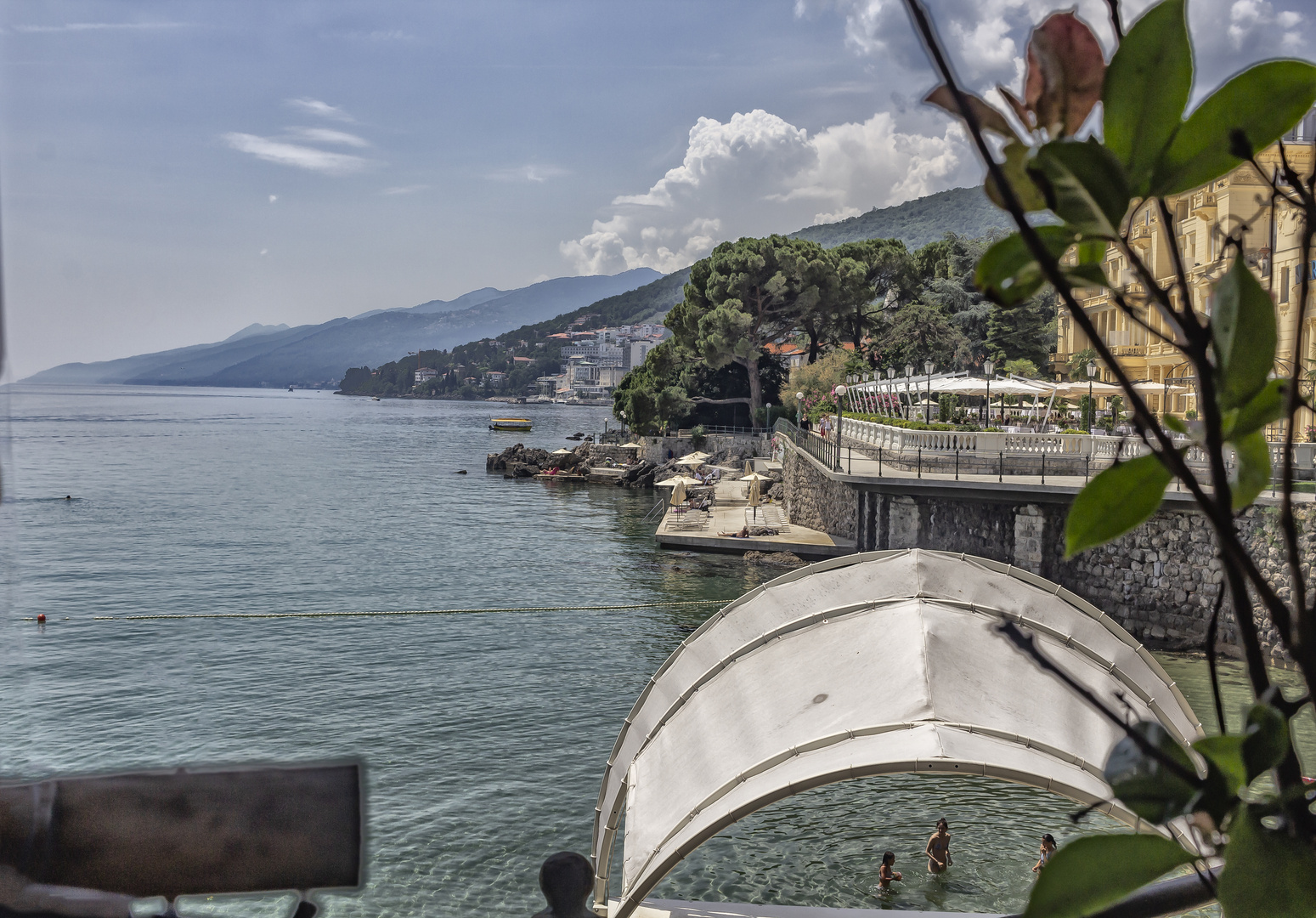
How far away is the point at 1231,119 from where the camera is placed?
548 millimetres

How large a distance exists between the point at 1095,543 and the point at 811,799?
11.9 m

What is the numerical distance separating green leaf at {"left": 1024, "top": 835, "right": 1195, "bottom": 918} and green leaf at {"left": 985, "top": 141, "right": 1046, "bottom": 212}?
37 cm

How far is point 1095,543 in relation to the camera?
0.58 m

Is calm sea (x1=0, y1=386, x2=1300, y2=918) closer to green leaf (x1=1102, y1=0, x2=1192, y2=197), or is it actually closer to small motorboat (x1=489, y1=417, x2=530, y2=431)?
green leaf (x1=1102, y1=0, x2=1192, y2=197)

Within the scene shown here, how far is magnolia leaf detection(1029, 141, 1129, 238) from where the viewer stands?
525mm

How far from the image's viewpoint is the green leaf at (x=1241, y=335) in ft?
1.70

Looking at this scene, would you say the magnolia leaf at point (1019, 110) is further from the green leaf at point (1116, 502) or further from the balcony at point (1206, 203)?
the balcony at point (1206, 203)

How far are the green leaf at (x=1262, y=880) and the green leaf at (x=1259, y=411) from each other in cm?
21

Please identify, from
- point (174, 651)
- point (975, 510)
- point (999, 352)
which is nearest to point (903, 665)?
point (975, 510)

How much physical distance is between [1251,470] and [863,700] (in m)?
4.73

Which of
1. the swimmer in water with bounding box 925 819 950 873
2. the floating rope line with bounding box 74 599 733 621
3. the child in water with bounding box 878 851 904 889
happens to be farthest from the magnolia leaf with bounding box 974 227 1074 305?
the floating rope line with bounding box 74 599 733 621

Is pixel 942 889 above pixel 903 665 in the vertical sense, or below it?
below

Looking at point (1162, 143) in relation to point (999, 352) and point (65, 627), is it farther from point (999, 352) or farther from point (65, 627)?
point (999, 352)

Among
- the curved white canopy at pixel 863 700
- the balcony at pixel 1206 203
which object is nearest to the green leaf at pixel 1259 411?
the curved white canopy at pixel 863 700
